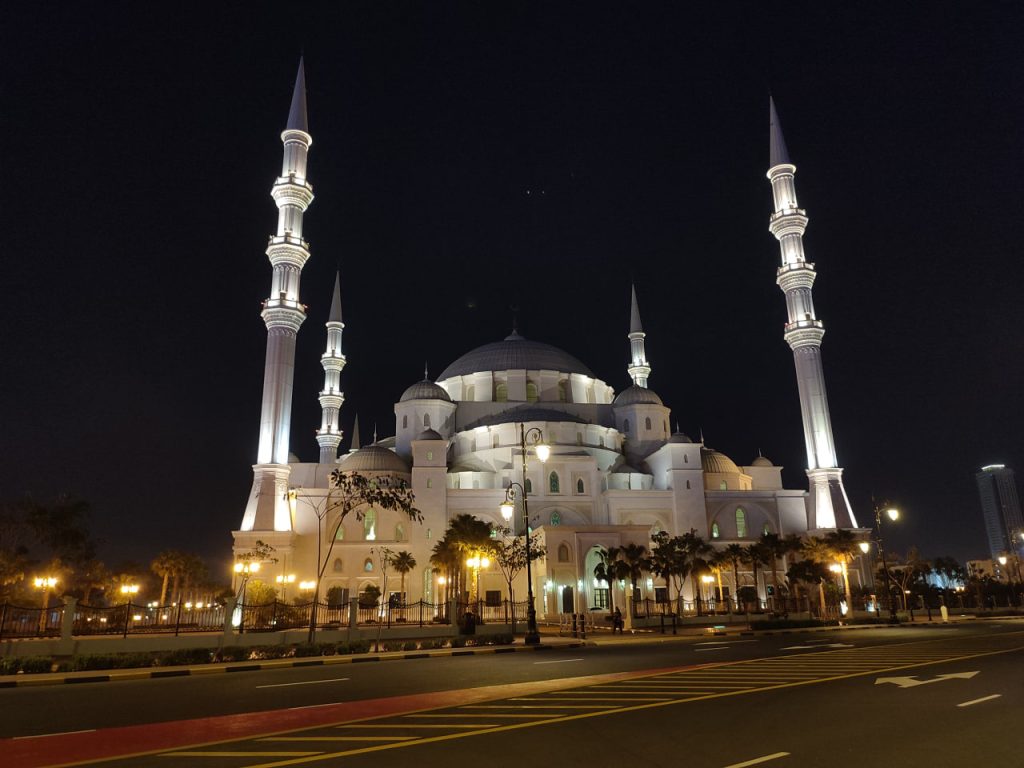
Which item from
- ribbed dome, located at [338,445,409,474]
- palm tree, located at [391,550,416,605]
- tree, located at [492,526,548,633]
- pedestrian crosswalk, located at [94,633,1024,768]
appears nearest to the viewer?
pedestrian crosswalk, located at [94,633,1024,768]

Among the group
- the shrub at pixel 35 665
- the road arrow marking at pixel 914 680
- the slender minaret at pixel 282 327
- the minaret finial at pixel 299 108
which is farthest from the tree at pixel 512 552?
the minaret finial at pixel 299 108

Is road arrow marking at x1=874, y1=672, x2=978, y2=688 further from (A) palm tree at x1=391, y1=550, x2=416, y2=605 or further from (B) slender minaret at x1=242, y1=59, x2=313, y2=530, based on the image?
(B) slender minaret at x1=242, y1=59, x2=313, y2=530

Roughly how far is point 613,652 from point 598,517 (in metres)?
33.2

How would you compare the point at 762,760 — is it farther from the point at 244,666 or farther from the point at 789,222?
the point at 789,222

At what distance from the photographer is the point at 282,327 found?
49.1m

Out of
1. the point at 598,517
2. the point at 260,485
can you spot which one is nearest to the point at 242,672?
the point at 260,485

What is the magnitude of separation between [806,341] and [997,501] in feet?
548

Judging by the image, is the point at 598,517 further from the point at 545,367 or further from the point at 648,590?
the point at 545,367

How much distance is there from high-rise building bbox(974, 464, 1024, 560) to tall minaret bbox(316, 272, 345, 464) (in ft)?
567

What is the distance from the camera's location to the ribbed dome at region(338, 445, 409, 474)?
55.5 metres

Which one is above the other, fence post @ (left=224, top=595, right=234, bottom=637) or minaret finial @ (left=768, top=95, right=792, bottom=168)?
minaret finial @ (left=768, top=95, right=792, bottom=168)

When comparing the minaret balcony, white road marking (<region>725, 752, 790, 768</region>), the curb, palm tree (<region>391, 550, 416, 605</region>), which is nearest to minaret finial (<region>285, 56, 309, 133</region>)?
palm tree (<region>391, 550, 416, 605</region>)

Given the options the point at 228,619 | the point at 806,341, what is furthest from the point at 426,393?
the point at 228,619

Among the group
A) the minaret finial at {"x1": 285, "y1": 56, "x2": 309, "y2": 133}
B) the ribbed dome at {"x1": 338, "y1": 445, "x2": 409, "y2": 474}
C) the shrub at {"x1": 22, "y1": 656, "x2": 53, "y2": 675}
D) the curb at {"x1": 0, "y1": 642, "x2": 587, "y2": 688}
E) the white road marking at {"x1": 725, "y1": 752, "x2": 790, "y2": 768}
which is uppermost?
the minaret finial at {"x1": 285, "y1": 56, "x2": 309, "y2": 133}
